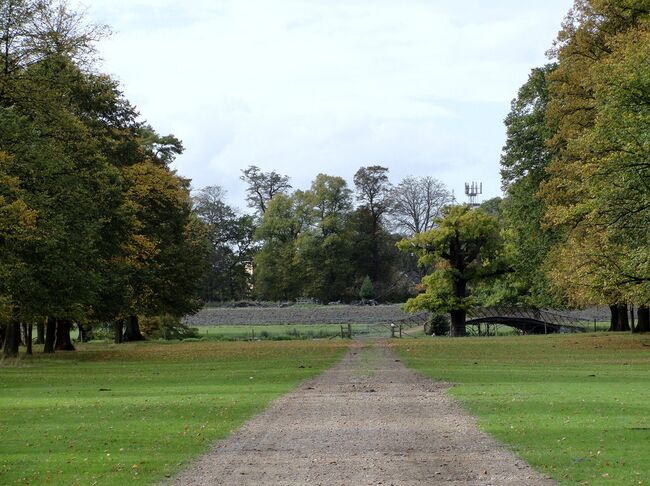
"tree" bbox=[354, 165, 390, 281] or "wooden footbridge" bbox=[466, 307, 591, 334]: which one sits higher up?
"tree" bbox=[354, 165, 390, 281]

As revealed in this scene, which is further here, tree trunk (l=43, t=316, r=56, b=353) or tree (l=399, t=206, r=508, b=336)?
tree (l=399, t=206, r=508, b=336)

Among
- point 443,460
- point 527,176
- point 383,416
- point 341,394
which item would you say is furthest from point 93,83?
point 443,460

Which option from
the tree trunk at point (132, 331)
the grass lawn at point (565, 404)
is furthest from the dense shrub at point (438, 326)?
the grass lawn at point (565, 404)

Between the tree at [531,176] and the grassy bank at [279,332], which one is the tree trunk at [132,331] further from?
the tree at [531,176]

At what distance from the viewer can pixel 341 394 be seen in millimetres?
19516

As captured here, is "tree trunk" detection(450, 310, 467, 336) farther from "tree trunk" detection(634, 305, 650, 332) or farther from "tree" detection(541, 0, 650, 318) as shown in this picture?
"tree" detection(541, 0, 650, 318)

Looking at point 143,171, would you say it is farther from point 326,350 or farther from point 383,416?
point 383,416

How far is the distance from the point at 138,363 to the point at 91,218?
713 centimetres

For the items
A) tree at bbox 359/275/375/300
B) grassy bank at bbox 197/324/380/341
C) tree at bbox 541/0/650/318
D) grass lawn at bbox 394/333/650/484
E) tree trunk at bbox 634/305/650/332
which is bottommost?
grassy bank at bbox 197/324/380/341

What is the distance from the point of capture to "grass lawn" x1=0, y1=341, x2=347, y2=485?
35.5ft

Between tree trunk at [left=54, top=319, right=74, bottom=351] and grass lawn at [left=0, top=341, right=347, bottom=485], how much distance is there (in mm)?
10780

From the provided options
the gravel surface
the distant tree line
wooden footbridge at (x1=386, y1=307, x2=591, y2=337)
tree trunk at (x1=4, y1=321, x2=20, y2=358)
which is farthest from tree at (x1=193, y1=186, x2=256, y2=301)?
tree trunk at (x1=4, y1=321, x2=20, y2=358)

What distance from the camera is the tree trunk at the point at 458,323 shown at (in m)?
60.9

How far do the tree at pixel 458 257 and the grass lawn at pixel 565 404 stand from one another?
2302 cm
